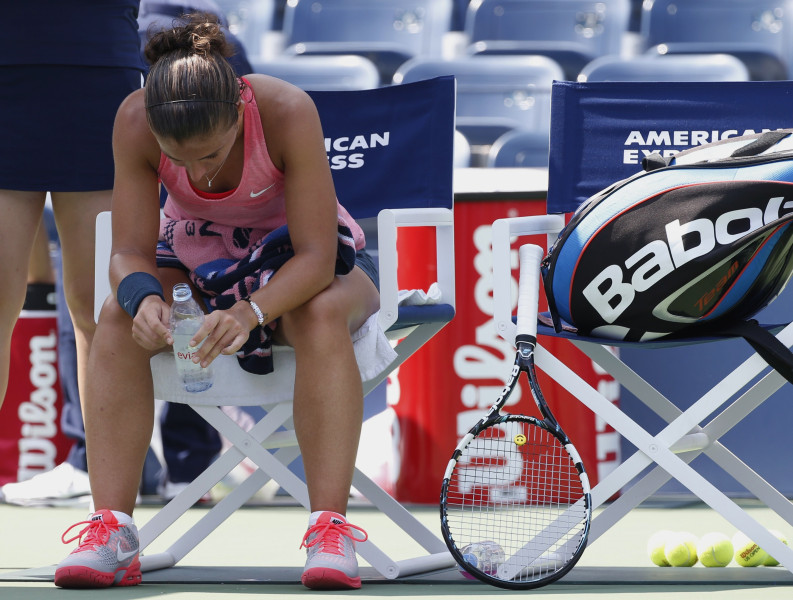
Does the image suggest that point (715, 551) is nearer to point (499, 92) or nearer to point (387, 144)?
point (387, 144)

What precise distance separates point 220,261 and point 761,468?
175cm

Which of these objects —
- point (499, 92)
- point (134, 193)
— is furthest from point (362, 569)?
point (499, 92)

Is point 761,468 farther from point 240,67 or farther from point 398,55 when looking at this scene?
point 398,55

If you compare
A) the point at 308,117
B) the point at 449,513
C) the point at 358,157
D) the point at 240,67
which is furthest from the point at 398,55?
the point at 449,513

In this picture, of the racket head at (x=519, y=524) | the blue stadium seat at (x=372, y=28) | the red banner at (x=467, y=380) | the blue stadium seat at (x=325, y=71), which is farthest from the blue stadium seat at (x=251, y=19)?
the racket head at (x=519, y=524)

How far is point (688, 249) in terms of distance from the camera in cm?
189

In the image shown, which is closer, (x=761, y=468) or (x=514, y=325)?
(x=514, y=325)

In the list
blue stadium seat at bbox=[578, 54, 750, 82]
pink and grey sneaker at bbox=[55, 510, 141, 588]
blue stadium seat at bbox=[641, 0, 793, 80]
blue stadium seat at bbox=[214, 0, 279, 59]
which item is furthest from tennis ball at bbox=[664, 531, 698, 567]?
blue stadium seat at bbox=[214, 0, 279, 59]

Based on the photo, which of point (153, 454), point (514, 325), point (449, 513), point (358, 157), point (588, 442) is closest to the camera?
point (449, 513)

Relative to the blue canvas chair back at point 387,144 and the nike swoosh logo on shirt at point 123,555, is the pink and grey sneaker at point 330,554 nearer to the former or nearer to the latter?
the nike swoosh logo on shirt at point 123,555

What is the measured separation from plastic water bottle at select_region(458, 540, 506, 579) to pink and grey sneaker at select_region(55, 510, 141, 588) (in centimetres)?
55

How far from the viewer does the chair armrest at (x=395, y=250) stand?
2059mm

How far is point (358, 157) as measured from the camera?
8.40ft

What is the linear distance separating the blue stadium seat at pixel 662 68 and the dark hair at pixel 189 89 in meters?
2.93
